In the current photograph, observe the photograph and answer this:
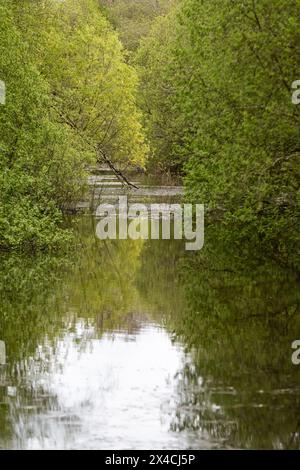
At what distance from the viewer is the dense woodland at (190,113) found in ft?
72.2

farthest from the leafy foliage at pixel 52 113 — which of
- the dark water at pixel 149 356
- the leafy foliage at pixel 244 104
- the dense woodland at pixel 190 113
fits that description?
the leafy foliage at pixel 244 104

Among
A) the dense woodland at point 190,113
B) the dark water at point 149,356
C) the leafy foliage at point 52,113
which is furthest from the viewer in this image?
the leafy foliage at point 52,113

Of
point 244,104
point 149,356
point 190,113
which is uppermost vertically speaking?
point 190,113

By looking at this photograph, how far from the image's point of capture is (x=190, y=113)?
25984 mm

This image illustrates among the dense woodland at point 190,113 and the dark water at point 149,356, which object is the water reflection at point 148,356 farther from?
the dense woodland at point 190,113

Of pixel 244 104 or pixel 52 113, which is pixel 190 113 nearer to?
pixel 244 104

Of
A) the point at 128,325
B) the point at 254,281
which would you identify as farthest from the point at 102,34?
the point at 128,325

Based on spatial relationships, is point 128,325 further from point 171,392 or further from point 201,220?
point 201,220

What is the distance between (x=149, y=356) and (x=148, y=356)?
2 cm

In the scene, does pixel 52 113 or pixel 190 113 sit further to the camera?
pixel 52 113

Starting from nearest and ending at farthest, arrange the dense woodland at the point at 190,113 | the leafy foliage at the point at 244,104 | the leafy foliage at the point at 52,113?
the leafy foliage at the point at 244,104, the dense woodland at the point at 190,113, the leafy foliage at the point at 52,113

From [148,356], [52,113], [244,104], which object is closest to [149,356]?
[148,356]

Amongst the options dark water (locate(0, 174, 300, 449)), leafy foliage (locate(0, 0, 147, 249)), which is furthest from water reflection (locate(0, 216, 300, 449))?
leafy foliage (locate(0, 0, 147, 249))

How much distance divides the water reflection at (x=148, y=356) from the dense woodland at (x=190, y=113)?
8.35ft
